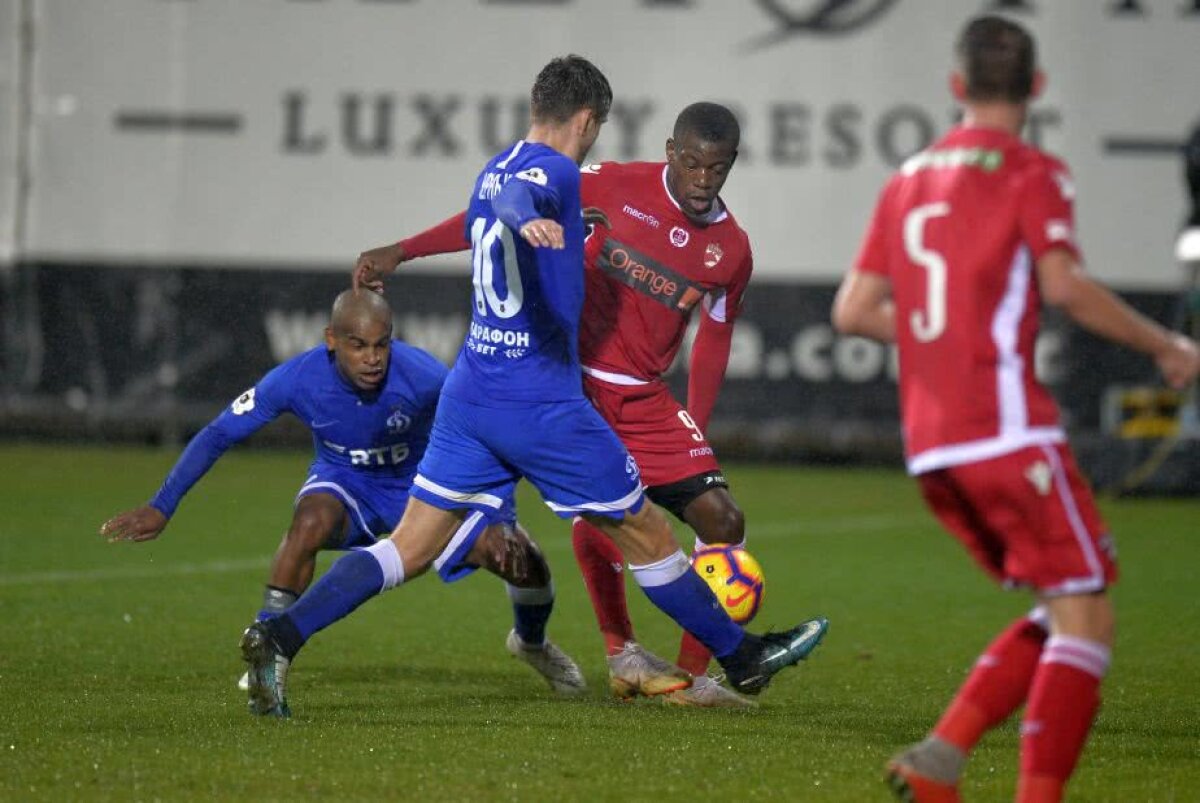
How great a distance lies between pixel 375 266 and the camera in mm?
6504

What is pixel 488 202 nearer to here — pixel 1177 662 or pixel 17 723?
pixel 17 723

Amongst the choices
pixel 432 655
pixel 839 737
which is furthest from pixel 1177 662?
pixel 432 655

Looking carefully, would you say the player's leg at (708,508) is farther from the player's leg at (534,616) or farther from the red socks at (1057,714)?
the red socks at (1057,714)

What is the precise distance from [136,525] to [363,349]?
1125 mm

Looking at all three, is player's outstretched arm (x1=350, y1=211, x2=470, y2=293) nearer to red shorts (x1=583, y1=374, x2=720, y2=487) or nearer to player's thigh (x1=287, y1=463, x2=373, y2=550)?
red shorts (x1=583, y1=374, x2=720, y2=487)

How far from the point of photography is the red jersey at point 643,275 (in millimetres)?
7102

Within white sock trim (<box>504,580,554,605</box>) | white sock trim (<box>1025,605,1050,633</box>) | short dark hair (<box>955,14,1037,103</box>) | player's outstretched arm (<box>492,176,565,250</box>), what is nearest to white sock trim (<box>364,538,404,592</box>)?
white sock trim (<box>504,580,554,605</box>)

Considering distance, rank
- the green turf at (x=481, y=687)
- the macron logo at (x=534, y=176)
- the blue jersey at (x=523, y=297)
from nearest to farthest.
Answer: the green turf at (x=481, y=687) → the macron logo at (x=534, y=176) → the blue jersey at (x=523, y=297)

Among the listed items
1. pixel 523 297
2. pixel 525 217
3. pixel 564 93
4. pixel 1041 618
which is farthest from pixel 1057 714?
pixel 564 93

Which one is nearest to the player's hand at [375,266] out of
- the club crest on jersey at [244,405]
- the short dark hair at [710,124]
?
the club crest on jersey at [244,405]

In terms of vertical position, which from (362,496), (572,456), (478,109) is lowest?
(362,496)

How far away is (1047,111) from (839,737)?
1263 centimetres

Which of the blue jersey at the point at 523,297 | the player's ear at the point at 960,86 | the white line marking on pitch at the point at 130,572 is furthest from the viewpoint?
the white line marking on pitch at the point at 130,572

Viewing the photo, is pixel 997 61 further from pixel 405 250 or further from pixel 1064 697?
pixel 405 250
